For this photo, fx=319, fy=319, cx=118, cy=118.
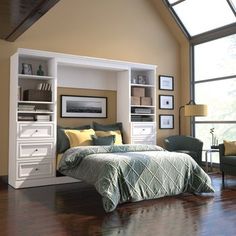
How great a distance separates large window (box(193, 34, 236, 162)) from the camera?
6.50 meters

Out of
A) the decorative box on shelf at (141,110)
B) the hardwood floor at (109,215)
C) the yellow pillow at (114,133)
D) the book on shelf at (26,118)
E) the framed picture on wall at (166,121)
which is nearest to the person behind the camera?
the hardwood floor at (109,215)

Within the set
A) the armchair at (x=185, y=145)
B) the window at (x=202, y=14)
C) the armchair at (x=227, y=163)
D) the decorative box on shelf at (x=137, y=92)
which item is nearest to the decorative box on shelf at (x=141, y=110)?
the decorative box on shelf at (x=137, y=92)

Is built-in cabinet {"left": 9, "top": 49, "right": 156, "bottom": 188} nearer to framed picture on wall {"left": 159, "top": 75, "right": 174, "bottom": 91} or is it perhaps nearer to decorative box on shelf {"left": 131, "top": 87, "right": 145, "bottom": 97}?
decorative box on shelf {"left": 131, "top": 87, "right": 145, "bottom": 97}

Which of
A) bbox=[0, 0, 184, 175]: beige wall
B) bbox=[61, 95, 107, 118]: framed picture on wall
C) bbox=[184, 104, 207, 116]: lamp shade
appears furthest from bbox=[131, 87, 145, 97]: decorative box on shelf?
bbox=[184, 104, 207, 116]: lamp shade

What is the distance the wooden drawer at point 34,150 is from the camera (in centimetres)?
514

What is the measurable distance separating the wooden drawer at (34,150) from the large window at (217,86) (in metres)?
3.53

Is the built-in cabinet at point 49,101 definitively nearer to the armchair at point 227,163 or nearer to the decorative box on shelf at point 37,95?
the decorative box on shelf at point 37,95

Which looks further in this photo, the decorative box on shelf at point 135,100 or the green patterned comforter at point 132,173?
the decorative box on shelf at point 135,100

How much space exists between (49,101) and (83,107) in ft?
2.97

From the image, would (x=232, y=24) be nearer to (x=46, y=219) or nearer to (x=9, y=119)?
(x=9, y=119)

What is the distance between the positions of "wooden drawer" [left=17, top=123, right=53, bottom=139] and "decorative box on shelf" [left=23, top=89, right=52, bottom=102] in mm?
446

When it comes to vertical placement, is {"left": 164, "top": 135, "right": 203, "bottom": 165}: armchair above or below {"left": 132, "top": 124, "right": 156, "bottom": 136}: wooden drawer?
below

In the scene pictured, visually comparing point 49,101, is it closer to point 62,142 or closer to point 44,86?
point 44,86

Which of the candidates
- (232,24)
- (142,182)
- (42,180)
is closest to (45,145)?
(42,180)
